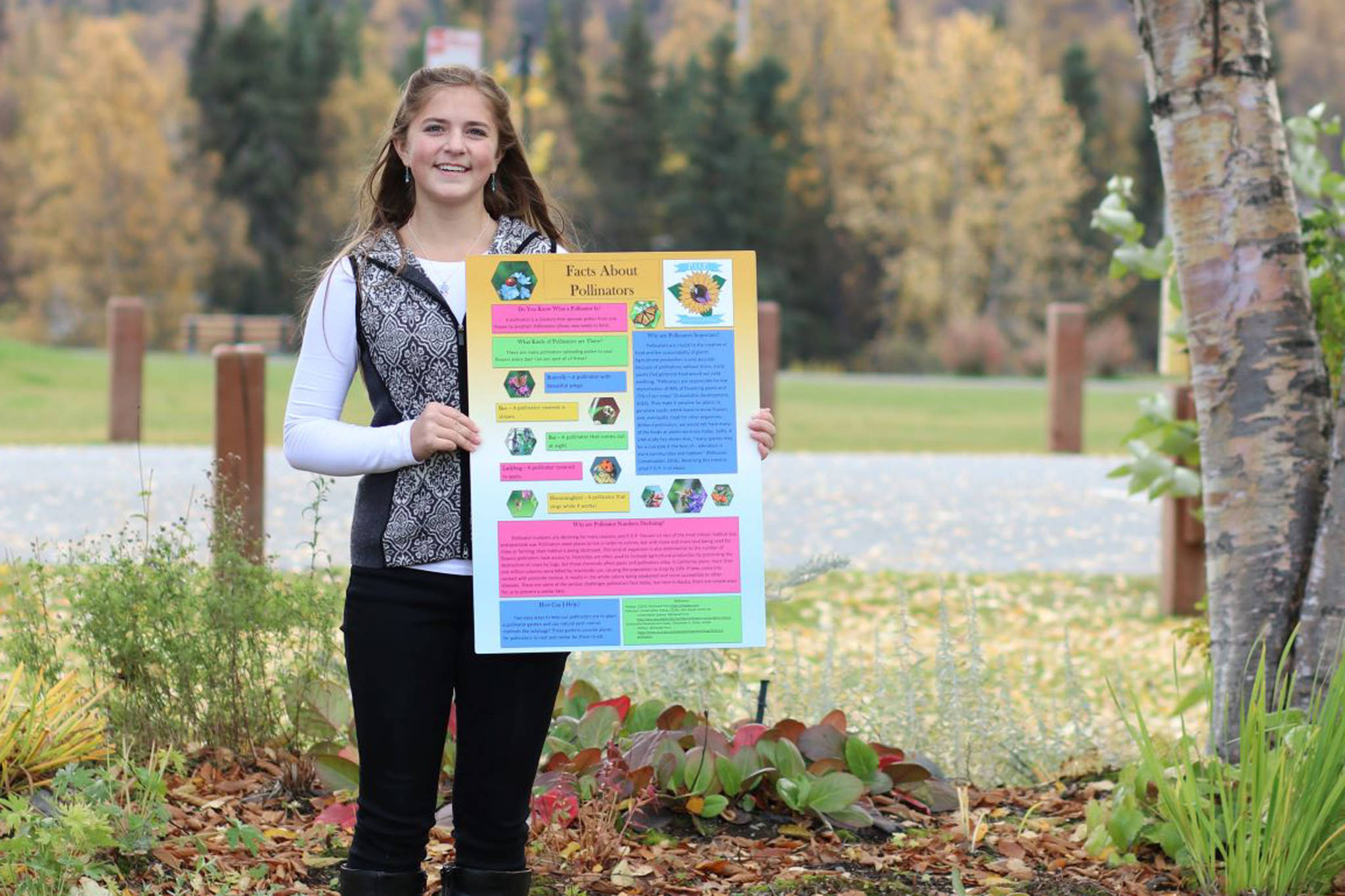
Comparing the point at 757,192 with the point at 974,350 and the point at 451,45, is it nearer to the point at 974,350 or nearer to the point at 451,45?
the point at 974,350

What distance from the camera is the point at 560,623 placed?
2.75m

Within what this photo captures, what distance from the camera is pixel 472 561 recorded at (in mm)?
2734

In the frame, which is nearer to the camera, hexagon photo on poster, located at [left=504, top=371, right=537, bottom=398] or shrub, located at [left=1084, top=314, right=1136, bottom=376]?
hexagon photo on poster, located at [left=504, top=371, right=537, bottom=398]

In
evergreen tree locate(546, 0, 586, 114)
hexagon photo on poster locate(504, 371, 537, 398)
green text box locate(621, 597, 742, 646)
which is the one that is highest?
evergreen tree locate(546, 0, 586, 114)

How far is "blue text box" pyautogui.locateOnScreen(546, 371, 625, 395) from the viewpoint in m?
2.75

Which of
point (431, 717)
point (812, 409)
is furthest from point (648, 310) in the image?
point (812, 409)

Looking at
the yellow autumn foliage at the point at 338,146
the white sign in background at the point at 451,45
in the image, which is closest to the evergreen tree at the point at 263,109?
the yellow autumn foliage at the point at 338,146

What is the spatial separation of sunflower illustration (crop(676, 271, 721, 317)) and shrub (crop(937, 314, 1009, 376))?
33359mm

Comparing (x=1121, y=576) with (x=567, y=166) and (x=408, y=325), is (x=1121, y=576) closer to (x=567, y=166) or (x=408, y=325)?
(x=408, y=325)

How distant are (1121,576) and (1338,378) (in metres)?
4.59

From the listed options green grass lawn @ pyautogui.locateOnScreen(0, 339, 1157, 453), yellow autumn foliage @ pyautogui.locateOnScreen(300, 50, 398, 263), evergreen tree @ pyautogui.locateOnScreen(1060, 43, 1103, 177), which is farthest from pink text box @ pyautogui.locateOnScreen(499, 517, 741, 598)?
evergreen tree @ pyautogui.locateOnScreen(1060, 43, 1103, 177)

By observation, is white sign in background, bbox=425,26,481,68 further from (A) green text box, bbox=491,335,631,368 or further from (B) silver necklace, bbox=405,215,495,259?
(A) green text box, bbox=491,335,631,368

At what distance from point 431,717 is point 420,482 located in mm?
402

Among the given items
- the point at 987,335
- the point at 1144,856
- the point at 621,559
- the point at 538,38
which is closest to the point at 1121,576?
the point at 1144,856
